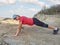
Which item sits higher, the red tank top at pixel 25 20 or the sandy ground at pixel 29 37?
the red tank top at pixel 25 20

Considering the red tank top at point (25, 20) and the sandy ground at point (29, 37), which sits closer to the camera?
the sandy ground at point (29, 37)

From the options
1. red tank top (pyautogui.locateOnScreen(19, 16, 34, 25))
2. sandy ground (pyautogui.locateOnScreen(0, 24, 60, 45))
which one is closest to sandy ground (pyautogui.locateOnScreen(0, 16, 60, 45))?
sandy ground (pyautogui.locateOnScreen(0, 24, 60, 45))

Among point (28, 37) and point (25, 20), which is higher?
point (25, 20)

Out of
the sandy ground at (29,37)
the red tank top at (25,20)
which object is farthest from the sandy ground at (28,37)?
the red tank top at (25,20)

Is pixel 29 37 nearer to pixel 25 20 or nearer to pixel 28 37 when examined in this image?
pixel 28 37

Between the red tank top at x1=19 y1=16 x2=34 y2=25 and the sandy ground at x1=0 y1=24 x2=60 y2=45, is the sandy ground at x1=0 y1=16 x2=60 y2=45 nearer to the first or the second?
the sandy ground at x1=0 y1=24 x2=60 y2=45

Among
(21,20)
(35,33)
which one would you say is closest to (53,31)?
(35,33)

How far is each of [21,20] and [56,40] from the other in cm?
198

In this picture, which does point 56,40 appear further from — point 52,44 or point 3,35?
point 3,35

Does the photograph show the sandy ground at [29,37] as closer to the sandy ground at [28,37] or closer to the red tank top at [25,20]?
the sandy ground at [28,37]

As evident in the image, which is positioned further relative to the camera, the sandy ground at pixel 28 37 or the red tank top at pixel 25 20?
the red tank top at pixel 25 20

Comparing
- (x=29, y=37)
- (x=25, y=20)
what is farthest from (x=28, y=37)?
(x=25, y=20)

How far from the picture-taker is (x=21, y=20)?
40.3 feet

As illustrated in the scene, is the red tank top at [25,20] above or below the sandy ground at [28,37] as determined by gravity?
above
